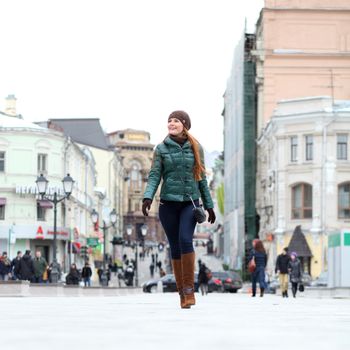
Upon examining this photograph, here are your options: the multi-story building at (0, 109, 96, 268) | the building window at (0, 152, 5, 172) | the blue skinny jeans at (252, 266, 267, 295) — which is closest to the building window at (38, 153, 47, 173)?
the multi-story building at (0, 109, 96, 268)

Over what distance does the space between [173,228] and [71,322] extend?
3.40 meters

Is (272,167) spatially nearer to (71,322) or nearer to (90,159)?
(90,159)

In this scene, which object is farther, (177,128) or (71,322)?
(177,128)

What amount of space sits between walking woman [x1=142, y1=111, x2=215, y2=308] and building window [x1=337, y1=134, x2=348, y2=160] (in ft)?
176

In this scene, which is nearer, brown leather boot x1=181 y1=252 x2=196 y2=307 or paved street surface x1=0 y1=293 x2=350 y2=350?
paved street surface x1=0 y1=293 x2=350 y2=350

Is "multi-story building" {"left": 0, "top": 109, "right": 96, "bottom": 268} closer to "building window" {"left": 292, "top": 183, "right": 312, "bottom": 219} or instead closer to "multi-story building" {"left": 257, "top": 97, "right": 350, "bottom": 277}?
"multi-story building" {"left": 257, "top": 97, "right": 350, "bottom": 277}

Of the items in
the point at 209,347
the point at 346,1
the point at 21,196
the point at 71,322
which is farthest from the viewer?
the point at 346,1

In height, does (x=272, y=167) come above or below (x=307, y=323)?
above

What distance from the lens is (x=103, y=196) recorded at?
4090 inches

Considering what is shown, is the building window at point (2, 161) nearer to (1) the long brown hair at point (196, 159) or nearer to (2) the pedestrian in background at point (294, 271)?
(2) the pedestrian in background at point (294, 271)

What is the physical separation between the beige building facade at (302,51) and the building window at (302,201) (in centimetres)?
1062

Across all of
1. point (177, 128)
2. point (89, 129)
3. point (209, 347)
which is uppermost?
point (89, 129)

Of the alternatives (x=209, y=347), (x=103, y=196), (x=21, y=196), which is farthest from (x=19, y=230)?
(x=209, y=347)

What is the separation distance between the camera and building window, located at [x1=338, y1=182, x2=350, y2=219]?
65.7 metres
